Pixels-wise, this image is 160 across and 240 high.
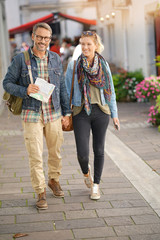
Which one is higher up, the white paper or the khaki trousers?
the white paper

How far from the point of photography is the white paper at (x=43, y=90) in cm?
470

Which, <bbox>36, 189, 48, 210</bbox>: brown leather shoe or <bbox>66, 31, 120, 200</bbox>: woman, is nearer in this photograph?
<bbox>36, 189, 48, 210</bbox>: brown leather shoe

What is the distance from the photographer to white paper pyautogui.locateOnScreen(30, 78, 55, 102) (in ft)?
15.4

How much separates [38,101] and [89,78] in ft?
1.98

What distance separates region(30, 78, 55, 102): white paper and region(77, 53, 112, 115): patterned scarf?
0.40 metres

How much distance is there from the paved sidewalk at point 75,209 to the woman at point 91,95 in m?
0.32

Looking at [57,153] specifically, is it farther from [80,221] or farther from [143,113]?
[143,113]

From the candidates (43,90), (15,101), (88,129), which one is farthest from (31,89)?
(88,129)

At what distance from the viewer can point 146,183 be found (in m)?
5.65

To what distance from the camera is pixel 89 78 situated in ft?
16.3

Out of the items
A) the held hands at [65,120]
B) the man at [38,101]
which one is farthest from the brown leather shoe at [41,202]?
the held hands at [65,120]

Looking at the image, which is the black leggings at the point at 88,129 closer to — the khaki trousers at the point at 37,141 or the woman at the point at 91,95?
the woman at the point at 91,95

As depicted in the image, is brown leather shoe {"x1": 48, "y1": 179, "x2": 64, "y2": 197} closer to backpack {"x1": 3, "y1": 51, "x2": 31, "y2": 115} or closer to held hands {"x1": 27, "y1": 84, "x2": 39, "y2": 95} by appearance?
backpack {"x1": 3, "y1": 51, "x2": 31, "y2": 115}

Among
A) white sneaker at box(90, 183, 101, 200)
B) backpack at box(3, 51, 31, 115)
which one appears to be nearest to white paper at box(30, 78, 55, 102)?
backpack at box(3, 51, 31, 115)
